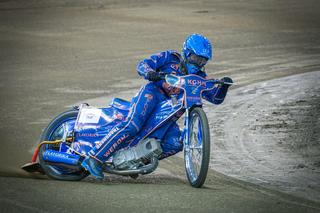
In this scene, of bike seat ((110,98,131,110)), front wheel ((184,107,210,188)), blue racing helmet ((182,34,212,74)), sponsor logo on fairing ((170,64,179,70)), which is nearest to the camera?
front wheel ((184,107,210,188))

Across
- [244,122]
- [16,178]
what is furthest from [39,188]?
[244,122]

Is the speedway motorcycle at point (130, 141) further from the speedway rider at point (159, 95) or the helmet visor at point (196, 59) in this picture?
the helmet visor at point (196, 59)

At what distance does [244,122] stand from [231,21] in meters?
11.7

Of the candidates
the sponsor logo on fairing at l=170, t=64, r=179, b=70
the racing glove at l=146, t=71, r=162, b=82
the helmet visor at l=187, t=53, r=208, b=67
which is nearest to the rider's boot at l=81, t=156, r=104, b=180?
the racing glove at l=146, t=71, r=162, b=82

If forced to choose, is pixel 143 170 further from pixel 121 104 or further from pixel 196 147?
pixel 121 104

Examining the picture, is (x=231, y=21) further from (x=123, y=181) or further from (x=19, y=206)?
(x=19, y=206)

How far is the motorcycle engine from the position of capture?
9445mm

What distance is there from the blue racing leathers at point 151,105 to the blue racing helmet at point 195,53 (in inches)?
3.6

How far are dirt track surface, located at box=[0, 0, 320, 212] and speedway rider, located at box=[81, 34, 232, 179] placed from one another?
0.34m

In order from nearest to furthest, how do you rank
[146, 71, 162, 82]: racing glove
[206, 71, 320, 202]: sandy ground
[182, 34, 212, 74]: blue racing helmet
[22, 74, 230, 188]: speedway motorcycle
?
[146, 71, 162, 82]: racing glove → [22, 74, 230, 188]: speedway motorcycle → [182, 34, 212, 74]: blue racing helmet → [206, 71, 320, 202]: sandy ground

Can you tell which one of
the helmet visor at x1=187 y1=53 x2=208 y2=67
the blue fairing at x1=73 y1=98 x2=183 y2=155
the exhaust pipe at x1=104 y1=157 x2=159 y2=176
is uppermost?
the helmet visor at x1=187 y1=53 x2=208 y2=67

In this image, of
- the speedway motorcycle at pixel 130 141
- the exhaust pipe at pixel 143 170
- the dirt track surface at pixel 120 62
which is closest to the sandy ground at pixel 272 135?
the dirt track surface at pixel 120 62

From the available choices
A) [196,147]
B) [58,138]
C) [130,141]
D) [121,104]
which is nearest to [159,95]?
[121,104]

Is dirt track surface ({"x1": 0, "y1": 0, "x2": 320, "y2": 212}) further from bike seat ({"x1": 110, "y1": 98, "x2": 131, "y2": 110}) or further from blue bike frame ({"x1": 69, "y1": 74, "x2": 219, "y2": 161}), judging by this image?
bike seat ({"x1": 110, "y1": 98, "x2": 131, "y2": 110})
